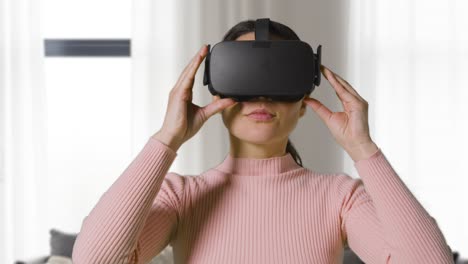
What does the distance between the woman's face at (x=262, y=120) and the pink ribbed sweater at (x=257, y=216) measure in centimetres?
6

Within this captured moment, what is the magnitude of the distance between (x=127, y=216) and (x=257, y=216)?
8.2 inches

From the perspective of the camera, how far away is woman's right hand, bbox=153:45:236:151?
102 cm

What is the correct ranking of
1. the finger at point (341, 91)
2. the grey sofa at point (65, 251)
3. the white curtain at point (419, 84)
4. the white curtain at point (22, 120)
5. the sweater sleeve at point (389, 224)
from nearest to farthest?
1. the sweater sleeve at point (389, 224)
2. the finger at point (341, 91)
3. the grey sofa at point (65, 251)
4. the white curtain at point (419, 84)
5. the white curtain at point (22, 120)

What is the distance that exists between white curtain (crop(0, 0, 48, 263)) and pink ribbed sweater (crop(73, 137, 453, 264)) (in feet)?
7.14

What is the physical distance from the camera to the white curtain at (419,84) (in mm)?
2945

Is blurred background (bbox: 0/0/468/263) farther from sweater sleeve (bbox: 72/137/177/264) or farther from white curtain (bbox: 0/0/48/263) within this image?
sweater sleeve (bbox: 72/137/177/264)

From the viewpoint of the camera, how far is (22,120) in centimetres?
311

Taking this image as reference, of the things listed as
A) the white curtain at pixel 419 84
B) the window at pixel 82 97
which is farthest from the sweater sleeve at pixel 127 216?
the window at pixel 82 97

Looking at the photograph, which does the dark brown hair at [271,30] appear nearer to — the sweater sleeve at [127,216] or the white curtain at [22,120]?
the sweater sleeve at [127,216]

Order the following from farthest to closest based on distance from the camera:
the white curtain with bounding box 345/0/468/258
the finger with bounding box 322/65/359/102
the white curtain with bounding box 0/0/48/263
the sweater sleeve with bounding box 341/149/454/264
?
1. the white curtain with bounding box 0/0/48/263
2. the white curtain with bounding box 345/0/468/258
3. the finger with bounding box 322/65/359/102
4. the sweater sleeve with bounding box 341/149/454/264

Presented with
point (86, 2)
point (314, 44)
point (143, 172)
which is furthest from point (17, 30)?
point (143, 172)

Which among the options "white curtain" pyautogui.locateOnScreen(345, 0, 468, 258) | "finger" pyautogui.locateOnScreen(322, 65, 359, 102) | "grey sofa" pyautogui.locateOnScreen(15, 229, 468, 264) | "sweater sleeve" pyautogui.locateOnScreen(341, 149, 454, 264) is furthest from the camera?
"white curtain" pyautogui.locateOnScreen(345, 0, 468, 258)

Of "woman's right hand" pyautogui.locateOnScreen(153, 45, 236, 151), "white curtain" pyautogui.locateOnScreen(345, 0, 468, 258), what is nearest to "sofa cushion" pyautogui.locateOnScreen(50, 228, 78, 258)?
"white curtain" pyautogui.locateOnScreen(345, 0, 468, 258)

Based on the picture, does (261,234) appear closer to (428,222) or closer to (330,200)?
(330,200)
